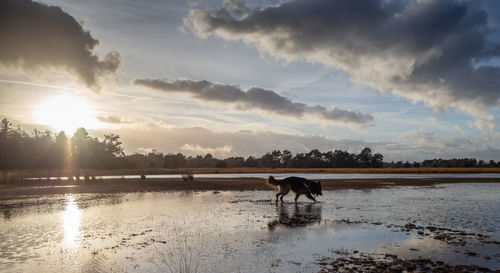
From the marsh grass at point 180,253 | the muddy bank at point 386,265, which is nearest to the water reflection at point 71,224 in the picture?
the marsh grass at point 180,253

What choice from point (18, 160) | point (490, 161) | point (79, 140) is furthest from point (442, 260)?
point (490, 161)

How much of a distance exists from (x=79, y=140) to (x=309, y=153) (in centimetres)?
10088

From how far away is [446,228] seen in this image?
1453 centimetres

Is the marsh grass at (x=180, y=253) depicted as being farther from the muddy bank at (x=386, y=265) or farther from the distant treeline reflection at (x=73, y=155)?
the distant treeline reflection at (x=73, y=155)

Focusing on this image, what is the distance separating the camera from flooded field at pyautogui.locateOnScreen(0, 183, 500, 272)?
380 inches

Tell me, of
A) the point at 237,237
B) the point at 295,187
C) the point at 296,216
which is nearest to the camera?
the point at 237,237

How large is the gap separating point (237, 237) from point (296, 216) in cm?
590

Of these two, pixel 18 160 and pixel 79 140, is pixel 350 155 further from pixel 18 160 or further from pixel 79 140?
pixel 18 160

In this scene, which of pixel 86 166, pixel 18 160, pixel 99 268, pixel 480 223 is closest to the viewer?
pixel 99 268

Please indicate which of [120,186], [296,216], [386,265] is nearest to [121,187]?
[120,186]

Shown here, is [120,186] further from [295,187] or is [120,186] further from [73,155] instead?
[73,155]

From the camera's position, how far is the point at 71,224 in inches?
628

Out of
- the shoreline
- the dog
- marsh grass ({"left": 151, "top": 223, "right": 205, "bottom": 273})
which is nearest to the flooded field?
marsh grass ({"left": 151, "top": 223, "right": 205, "bottom": 273})

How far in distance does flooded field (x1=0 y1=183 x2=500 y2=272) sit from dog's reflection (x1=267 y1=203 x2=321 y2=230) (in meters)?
0.05
